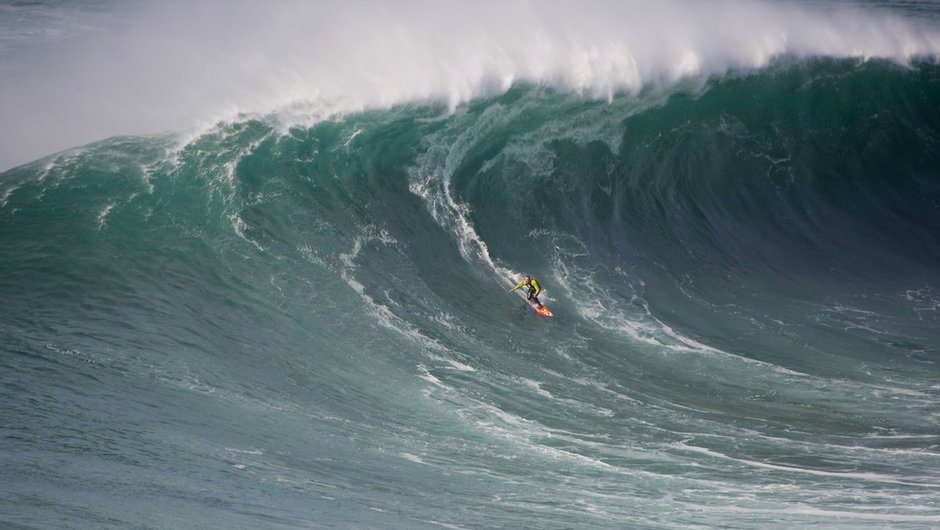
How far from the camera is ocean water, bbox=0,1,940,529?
960 centimetres

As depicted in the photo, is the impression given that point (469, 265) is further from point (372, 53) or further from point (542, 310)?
point (372, 53)

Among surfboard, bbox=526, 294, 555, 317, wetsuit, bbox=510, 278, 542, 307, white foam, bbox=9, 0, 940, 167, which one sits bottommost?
surfboard, bbox=526, 294, 555, 317

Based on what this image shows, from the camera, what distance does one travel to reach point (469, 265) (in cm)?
1452

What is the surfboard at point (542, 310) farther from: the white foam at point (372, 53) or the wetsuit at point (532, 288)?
the white foam at point (372, 53)

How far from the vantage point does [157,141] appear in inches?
627

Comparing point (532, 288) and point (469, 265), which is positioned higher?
point (469, 265)

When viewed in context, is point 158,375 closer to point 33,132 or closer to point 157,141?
point 157,141

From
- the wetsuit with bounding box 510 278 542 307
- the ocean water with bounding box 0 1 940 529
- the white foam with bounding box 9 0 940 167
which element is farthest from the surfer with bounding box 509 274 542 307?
the white foam with bounding box 9 0 940 167

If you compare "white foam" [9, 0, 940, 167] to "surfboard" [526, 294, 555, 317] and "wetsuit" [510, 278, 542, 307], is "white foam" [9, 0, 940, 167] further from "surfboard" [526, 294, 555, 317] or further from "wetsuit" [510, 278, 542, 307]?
"surfboard" [526, 294, 555, 317]

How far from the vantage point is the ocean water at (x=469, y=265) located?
31.5 ft

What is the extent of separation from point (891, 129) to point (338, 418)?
13.4m

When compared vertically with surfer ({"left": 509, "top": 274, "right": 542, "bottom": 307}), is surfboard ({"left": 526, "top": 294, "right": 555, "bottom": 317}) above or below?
below

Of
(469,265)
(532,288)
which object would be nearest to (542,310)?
(532,288)

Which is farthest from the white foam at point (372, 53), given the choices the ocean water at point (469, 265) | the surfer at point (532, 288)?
the surfer at point (532, 288)
